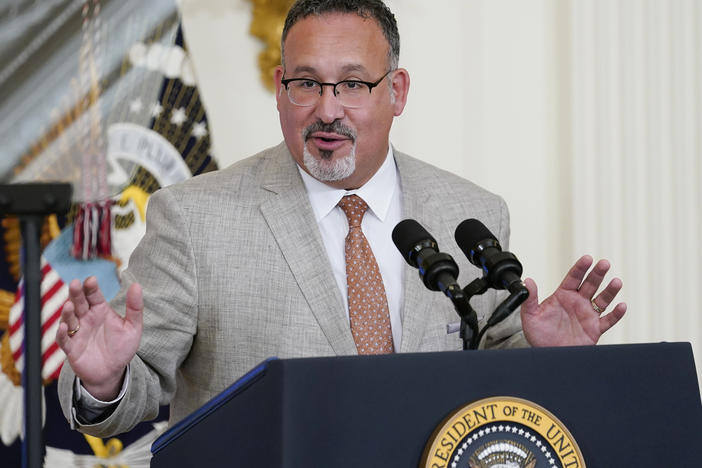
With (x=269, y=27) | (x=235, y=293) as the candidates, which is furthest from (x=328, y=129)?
(x=269, y=27)

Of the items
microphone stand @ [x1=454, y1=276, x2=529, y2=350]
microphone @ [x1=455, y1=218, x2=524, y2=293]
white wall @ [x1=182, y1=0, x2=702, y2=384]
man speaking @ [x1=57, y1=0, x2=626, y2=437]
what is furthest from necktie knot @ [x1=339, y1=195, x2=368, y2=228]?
white wall @ [x1=182, y1=0, x2=702, y2=384]

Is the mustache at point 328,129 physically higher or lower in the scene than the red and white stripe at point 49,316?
higher

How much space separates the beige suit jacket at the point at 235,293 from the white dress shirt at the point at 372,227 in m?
0.04

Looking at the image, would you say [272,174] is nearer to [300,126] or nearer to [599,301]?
[300,126]

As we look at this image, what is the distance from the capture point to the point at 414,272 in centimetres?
232

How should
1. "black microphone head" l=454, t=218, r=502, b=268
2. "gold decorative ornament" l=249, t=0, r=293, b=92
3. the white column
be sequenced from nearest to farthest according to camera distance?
"black microphone head" l=454, t=218, r=502, b=268, "gold decorative ornament" l=249, t=0, r=293, b=92, the white column

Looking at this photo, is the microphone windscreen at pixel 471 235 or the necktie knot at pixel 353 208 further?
the necktie knot at pixel 353 208

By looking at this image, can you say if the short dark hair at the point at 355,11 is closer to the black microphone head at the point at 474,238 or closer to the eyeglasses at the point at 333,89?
the eyeglasses at the point at 333,89

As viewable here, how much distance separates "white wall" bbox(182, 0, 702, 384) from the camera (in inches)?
145

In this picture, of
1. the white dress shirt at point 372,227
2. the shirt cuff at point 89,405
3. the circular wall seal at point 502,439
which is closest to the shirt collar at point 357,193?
the white dress shirt at point 372,227

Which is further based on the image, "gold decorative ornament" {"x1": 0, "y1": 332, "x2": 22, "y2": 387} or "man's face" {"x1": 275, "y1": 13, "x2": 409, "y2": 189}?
"gold decorative ornament" {"x1": 0, "y1": 332, "x2": 22, "y2": 387}

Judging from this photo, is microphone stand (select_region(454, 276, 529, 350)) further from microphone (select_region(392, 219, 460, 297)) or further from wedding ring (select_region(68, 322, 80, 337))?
wedding ring (select_region(68, 322, 80, 337))

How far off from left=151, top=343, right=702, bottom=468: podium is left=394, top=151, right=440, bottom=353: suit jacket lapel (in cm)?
81

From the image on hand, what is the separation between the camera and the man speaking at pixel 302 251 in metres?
2.19
